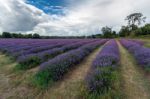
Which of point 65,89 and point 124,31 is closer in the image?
point 65,89

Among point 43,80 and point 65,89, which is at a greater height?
point 43,80

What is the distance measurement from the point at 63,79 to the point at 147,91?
8.75 ft

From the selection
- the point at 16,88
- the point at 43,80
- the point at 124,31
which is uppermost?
the point at 124,31

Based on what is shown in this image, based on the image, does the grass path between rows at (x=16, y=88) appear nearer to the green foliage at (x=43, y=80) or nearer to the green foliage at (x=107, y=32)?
the green foliage at (x=43, y=80)

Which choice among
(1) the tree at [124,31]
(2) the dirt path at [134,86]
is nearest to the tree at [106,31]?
(1) the tree at [124,31]

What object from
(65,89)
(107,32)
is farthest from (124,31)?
(65,89)

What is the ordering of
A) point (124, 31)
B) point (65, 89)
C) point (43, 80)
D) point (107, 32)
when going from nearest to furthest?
point (65, 89) → point (43, 80) → point (124, 31) → point (107, 32)

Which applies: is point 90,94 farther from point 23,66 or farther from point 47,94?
point 23,66

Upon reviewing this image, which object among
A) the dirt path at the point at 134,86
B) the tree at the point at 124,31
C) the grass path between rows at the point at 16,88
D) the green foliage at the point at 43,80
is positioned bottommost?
the grass path between rows at the point at 16,88

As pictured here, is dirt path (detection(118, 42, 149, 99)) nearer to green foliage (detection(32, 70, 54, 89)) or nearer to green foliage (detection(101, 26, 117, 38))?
green foliage (detection(32, 70, 54, 89))

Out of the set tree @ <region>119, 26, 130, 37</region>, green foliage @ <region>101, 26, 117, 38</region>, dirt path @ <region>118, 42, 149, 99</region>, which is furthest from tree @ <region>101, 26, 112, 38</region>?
dirt path @ <region>118, 42, 149, 99</region>

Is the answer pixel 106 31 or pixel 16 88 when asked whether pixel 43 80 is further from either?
pixel 106 31

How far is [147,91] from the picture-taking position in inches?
140

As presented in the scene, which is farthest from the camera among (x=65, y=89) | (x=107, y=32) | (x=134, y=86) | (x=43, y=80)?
(x=107, y=32)
